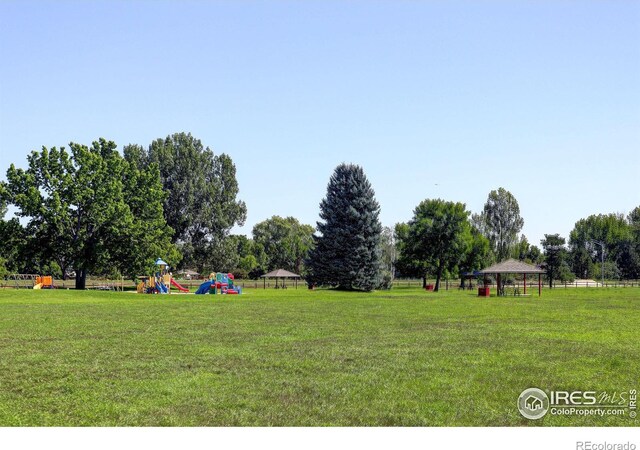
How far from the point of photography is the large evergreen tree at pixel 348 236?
69.6 meters

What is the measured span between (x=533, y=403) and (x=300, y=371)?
4.77 meters

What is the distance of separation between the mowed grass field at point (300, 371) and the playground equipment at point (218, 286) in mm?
35767

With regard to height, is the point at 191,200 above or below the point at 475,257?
above

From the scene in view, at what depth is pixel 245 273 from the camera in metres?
126

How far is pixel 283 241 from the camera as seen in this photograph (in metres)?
144

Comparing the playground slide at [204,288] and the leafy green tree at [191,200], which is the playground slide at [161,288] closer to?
the playground slide at [204,288]

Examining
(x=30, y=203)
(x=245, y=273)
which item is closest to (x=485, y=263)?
(x=245, y=273)

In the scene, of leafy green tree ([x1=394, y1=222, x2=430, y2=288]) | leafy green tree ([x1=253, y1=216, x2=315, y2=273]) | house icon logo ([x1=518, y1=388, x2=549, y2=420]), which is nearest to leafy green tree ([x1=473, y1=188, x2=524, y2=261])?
leafy green tree ([x1=394, y1=222, x2=430, y2=288])

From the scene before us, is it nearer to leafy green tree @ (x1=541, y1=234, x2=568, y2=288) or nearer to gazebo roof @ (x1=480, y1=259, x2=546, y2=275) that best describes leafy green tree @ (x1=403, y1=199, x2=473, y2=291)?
leafy green tree @ (x1=541, y1=234, x2=568, y2=288)

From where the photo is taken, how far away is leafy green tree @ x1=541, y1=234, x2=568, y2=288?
110 metres

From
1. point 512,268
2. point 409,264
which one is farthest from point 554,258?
point 512,268

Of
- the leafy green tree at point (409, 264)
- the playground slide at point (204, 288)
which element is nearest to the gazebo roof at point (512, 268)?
the playground slide at point (204, 288)

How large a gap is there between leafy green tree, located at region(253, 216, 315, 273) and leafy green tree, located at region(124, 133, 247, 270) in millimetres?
42329

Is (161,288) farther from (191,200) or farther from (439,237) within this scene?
(439,237)
